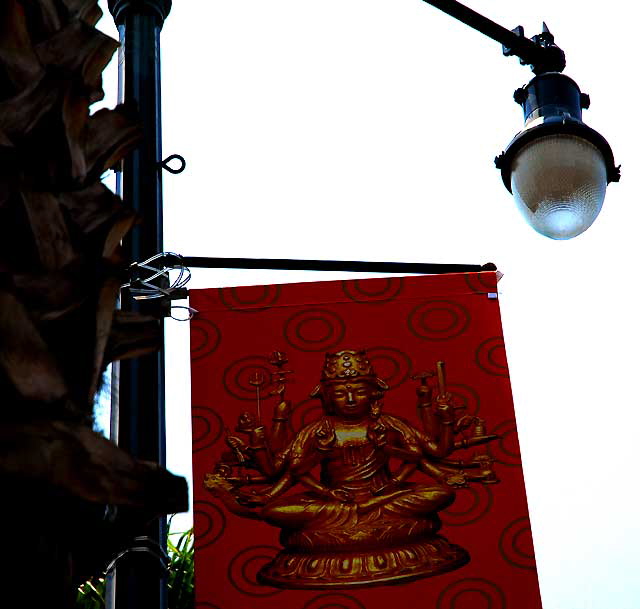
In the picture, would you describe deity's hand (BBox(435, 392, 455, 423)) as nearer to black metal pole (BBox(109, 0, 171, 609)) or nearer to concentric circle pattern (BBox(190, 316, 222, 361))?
concentric circle pattern (BBox(190, 316, 222, 361))

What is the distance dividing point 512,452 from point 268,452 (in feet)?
3.46

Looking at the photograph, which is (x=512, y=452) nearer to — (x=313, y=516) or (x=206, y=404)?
(x=313, y=516)

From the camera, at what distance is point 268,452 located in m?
4.62

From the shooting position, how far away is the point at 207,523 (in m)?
4.46

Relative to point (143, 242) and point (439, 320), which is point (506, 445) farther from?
point (143, 242)

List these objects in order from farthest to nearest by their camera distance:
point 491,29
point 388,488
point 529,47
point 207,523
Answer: point 529,47, point 491,29, point 388,488, point 207,523

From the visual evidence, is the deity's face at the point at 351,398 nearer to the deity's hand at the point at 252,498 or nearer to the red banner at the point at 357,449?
the red banner at the point at 357,449

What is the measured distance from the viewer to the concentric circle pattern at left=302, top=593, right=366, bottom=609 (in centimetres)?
427

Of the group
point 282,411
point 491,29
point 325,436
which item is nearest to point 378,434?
point 325,436

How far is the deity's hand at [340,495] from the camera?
453 centimetres

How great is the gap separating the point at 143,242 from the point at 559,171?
6.59 ft

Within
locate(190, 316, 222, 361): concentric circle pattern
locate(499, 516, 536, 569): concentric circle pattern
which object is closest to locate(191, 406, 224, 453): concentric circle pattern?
locate(190, 316, 222, 361): concentric circle pattern

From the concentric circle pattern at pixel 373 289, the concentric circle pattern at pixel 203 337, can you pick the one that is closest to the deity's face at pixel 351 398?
the concentric circle pattern at pixel 373 289

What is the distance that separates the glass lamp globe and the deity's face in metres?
1.17
